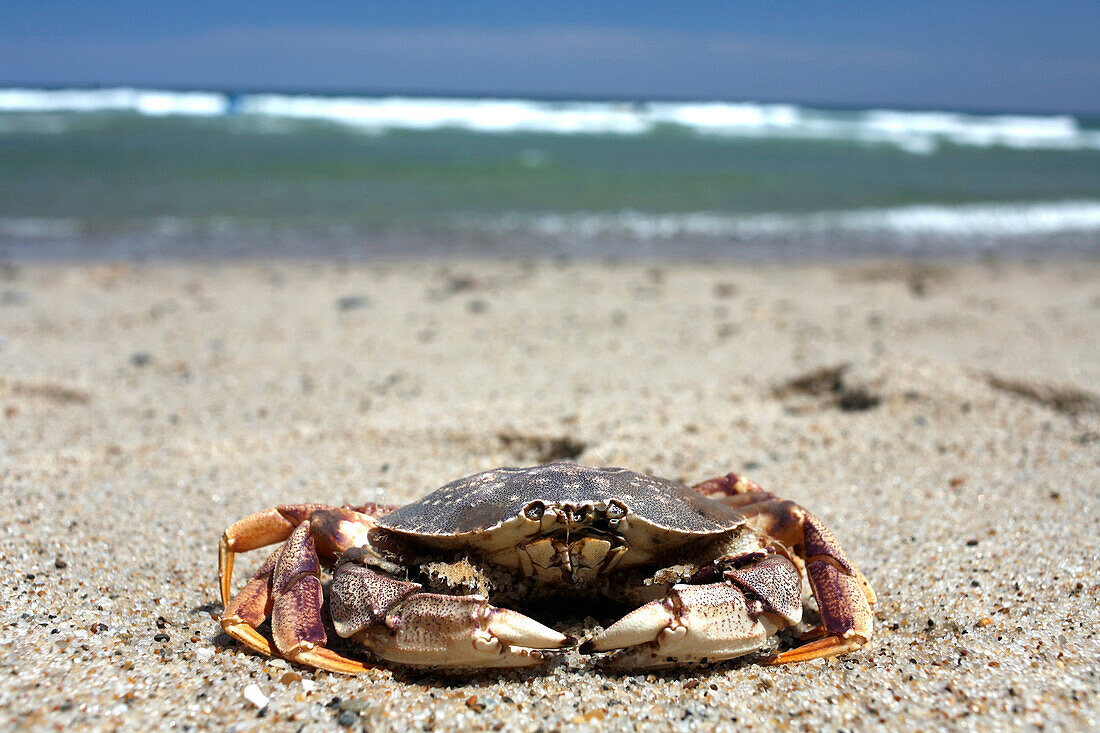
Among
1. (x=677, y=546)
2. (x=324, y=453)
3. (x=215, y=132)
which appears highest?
(x=215, y=132)

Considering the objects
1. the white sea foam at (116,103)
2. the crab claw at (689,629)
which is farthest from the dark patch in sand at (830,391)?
the white sea foam at (116,103)

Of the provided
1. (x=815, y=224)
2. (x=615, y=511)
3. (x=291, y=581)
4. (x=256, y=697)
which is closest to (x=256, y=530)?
(x=291, y=581)

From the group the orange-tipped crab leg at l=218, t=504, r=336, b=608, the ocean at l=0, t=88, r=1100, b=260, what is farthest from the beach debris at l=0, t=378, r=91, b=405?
the ocean at l=0, t=88, r=1100, b=260

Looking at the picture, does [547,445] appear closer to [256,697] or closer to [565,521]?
[565,521]

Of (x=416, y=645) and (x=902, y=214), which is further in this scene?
(x=902, y=214)

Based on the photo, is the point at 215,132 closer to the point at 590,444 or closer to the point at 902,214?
the point at 902,214

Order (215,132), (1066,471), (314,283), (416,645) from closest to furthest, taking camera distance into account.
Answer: (416,645) < (1066,471) < (314,283) < (215,132)

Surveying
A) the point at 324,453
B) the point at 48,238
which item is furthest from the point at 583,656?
the point at 48,238

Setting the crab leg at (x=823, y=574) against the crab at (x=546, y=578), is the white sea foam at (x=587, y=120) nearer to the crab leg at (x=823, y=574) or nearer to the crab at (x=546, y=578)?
the crab leg at (x=823, y=574)
